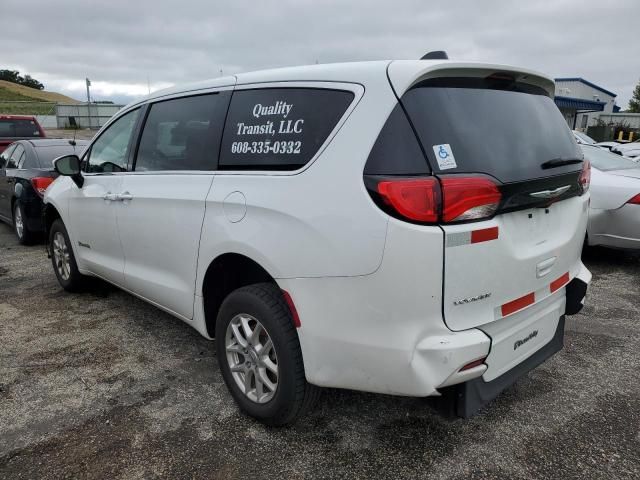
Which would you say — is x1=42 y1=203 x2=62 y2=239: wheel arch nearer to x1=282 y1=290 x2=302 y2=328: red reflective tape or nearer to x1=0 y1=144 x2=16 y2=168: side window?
x1=282 y1=290 x2=302 y2=328: red reflective tape

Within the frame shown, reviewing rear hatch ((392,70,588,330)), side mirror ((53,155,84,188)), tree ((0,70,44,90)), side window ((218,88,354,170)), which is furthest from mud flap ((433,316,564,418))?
tree ((0,70,44,90))

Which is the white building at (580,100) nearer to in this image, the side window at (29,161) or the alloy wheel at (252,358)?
the side window at (29,161)

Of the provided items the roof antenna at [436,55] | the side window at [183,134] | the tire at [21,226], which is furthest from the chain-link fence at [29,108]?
the roof antenna at [436,55]

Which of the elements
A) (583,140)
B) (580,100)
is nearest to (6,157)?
(583,140)

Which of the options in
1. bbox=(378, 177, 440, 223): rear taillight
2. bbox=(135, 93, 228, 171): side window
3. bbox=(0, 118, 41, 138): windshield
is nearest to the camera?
bbox=(378, 177, 440, 223): rear taillight

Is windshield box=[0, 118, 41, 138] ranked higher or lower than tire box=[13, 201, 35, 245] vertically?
higher

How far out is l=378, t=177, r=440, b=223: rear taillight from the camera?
2.02 metres

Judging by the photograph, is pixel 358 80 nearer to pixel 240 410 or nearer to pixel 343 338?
pixel 343 338

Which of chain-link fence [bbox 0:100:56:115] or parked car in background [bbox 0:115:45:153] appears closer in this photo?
parked car in background [bbox 0:115:45:153]

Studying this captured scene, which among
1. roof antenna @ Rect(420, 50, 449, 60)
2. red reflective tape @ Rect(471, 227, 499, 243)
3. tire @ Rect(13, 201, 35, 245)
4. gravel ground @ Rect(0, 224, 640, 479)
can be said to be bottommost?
gravel ground @ Rect(0, 224, 640, 479)

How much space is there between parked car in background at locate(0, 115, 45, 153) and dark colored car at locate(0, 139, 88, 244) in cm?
418

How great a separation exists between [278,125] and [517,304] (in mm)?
1414

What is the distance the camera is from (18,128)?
11.9 meters

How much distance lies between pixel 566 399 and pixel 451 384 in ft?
4.39
